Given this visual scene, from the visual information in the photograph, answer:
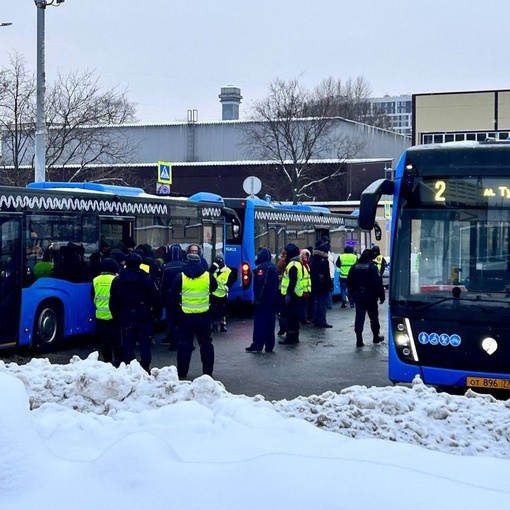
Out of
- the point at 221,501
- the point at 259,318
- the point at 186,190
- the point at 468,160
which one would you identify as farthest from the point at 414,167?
the point at 186,190

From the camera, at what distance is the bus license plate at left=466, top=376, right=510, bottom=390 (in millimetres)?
10039

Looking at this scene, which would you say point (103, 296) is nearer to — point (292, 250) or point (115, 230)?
point (115, 230)

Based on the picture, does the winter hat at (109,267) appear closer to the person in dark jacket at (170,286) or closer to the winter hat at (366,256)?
the person in dark jacket at (170,286)

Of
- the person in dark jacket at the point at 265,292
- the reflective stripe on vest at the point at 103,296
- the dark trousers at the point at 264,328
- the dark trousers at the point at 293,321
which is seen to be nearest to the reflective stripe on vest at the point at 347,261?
the dark trousers at the point at 293,321

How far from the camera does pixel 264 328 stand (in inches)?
614

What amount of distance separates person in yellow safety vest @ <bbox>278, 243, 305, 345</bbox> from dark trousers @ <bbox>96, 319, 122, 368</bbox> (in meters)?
3.92

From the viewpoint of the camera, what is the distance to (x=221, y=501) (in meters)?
4.64

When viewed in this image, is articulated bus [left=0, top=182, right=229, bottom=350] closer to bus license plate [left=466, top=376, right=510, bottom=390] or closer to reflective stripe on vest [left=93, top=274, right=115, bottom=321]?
reflective stripe on vest [left=93, top=274, right=115, bottom=321]

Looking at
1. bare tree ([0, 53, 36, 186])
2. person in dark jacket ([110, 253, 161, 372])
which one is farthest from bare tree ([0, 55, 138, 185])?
person in dark jacket ([110, 253, 161, 372])

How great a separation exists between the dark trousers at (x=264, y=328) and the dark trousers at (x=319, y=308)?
3910mm

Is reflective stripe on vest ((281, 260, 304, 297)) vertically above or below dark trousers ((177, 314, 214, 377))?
above

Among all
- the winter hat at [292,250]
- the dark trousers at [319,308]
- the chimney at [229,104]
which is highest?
the chimney at [229,104]

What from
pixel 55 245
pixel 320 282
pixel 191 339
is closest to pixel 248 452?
pixel 191 339

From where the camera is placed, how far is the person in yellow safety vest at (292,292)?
16344 mm
